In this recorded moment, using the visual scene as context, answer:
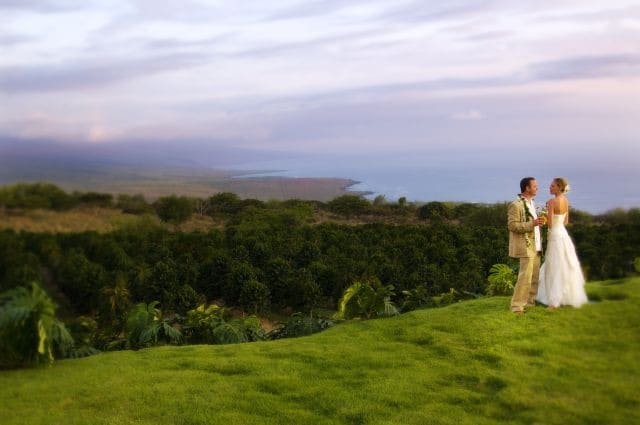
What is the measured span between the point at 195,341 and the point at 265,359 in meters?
2.90

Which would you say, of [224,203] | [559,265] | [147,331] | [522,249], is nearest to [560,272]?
[559,265]

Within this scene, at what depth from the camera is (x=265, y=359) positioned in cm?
658

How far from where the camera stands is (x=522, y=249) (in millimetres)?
7605

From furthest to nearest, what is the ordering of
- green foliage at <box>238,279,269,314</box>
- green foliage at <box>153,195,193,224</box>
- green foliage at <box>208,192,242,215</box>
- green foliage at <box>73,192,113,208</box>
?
green foliage at <box>208,192,242,215</box> < green foliage at <box>153,195,193,224</box> < green foliage at <box>73,192,113,208</box> < green foliage at <box>238,279,269,314</box>

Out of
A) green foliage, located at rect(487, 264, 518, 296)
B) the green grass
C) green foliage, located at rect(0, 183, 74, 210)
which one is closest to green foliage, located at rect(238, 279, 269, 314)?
green foliage, located at rect(0, 183, 74, 210)

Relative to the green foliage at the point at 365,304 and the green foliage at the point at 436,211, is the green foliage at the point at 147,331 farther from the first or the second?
the green foliage at the point at 436,211

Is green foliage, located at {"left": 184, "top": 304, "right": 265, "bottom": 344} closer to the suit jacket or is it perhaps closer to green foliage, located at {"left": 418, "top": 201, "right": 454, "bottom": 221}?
the suit jacket

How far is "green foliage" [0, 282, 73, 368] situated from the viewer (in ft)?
21.7

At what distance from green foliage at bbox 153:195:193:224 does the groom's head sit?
30.3 m

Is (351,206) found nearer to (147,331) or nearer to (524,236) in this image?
(147,331)

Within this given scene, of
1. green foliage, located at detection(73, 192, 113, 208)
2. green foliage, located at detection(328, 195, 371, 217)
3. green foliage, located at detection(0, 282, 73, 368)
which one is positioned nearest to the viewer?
green foliage, located at detection(0, 282, 73, 368)

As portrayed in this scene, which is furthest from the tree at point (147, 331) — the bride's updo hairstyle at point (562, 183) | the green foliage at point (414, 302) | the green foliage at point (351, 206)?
the green foliage at point (351, 206)

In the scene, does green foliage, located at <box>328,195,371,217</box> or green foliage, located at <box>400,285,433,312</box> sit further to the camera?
green foliage, located at <box>328,195,371,217</box>

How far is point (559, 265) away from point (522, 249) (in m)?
0.63
